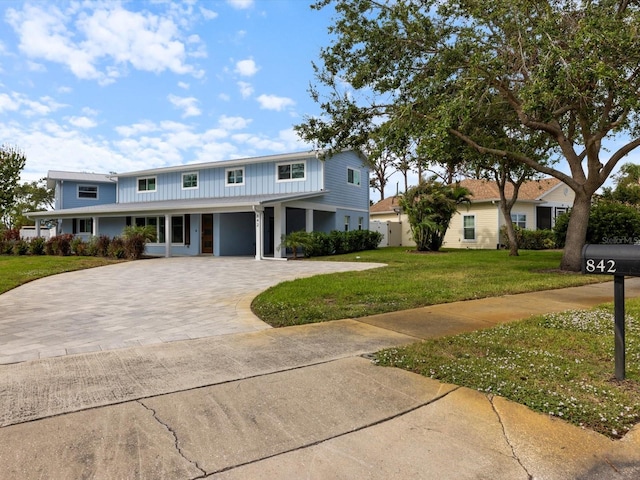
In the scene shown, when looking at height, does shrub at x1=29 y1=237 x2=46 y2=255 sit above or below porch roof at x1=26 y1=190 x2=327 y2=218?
below

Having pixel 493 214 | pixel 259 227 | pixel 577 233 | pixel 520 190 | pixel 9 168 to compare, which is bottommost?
pixel 577 233

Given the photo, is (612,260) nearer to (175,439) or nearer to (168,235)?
(175,439)

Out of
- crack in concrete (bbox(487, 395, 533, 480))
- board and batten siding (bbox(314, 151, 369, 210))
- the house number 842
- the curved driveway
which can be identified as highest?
Answer: board and batten siding (bbox(314, 151, 369, 210))

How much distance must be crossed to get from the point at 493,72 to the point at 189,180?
61.9 ft

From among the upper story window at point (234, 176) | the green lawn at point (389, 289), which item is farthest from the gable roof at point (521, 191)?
the upper story window at point (234, 176)

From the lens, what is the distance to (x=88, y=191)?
30.8 meters

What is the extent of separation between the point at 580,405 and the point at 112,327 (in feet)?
19.1

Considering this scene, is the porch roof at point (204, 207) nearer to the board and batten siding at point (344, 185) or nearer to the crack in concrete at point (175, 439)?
the board and batten siding at point (344, 185)

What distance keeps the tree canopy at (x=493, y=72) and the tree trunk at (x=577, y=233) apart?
1.1 inches

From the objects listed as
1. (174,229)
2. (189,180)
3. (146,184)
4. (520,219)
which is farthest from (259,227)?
(520,219)

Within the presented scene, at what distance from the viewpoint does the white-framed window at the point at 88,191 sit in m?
30.5

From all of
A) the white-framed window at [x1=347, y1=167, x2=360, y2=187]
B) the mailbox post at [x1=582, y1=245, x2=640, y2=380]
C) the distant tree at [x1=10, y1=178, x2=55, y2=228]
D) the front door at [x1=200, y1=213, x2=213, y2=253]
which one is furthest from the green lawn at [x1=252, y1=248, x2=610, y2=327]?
the distant tree at [x1=10, y1=178, x2=55, y2=228]

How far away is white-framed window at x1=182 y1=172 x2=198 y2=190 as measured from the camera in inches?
968

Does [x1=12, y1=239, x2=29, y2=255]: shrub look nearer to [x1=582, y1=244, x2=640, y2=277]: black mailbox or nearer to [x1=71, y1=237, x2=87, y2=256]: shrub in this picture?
[x1=71, y1=237, x2=87, y2=256]: shrub
